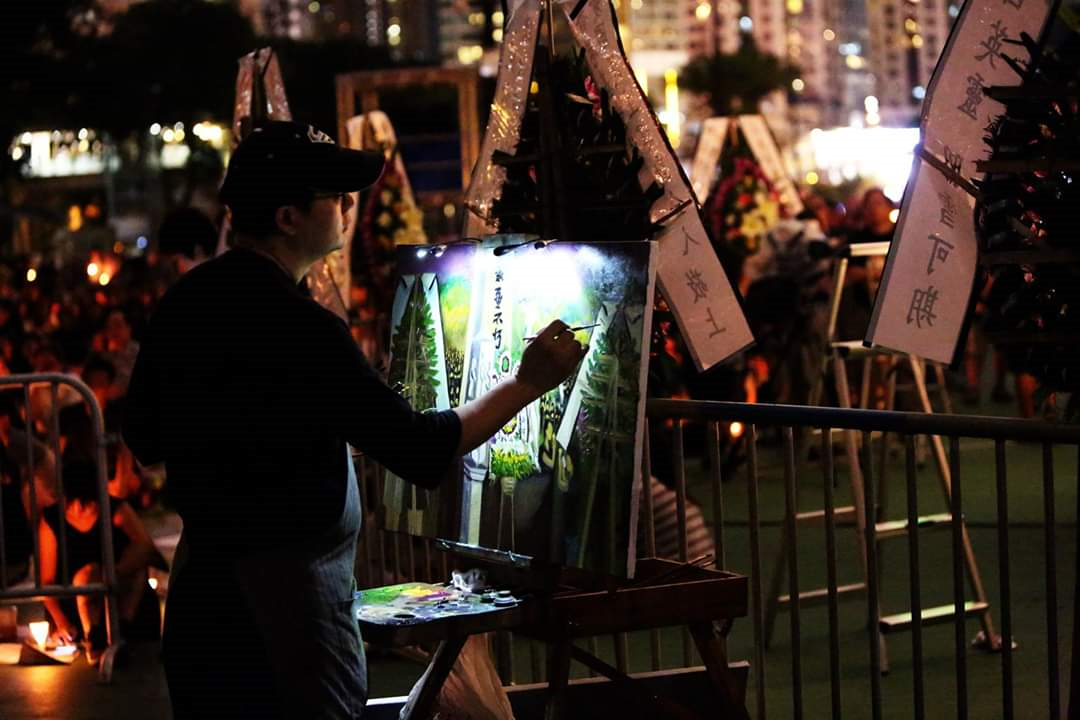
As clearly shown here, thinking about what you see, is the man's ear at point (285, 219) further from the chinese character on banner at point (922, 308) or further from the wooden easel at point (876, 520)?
the wooden easel at point (876, 520)

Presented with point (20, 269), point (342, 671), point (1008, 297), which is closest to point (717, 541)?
point (1008, 297)

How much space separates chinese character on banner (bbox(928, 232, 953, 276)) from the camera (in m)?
5.35

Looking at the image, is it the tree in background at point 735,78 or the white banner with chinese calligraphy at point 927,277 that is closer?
the white banner with chinese calligraphy at point 927,277

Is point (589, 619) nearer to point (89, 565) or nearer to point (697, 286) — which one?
point (697, 286)

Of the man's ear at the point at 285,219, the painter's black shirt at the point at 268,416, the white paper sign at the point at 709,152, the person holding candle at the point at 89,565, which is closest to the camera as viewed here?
the painter's black shirt at the point at 268,416

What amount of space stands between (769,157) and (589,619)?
17.3 m

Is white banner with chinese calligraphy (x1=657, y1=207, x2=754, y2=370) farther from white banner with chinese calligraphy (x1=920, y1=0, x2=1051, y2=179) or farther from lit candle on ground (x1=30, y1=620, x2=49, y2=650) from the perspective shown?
lit candle on ground (x1=30, y1=620, x2=49, y2=650)

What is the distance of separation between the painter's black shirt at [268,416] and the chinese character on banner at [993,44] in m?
2.35

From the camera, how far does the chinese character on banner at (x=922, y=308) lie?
17.5 feet

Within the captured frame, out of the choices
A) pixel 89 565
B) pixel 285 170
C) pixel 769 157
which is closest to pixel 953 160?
pixel 285 170

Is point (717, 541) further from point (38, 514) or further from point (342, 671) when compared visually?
point (38, 514)

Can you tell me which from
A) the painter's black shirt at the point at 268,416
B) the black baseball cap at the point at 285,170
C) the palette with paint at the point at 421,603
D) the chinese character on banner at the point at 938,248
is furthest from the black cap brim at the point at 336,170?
the chinese character on banner at the point at 938,248

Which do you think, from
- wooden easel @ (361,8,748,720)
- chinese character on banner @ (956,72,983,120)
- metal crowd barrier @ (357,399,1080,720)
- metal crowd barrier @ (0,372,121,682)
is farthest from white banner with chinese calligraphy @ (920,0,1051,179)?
metal crowd barrier @ (0,372,121,682)

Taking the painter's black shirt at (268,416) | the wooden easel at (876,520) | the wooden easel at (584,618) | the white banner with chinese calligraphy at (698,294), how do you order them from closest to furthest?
the painter's black shirt at (268,416), the wooden easel at (584,618), the white banner with chinese calligraphy at (698,294), the wooden easel at (876,520)
